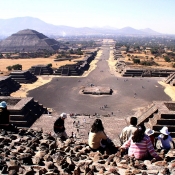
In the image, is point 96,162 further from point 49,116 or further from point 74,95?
point 74,95

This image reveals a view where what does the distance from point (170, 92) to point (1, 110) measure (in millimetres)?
26195

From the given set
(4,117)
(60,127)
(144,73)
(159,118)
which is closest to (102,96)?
(159,118)

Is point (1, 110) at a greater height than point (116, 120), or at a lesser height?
greater

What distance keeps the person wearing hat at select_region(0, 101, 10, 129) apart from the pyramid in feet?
309

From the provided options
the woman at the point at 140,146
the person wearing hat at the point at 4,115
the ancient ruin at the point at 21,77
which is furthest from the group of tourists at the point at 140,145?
the ancient ruin at the point at 21,77

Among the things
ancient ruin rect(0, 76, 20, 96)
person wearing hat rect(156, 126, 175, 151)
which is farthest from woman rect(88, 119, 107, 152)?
ancient ruin rect(0, 76, 20, 96)

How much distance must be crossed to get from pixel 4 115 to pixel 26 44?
4113 inches

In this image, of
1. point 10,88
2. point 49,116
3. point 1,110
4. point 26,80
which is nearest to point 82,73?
point 26,80

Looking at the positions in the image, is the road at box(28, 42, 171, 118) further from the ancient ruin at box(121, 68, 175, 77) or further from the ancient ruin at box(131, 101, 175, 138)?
the ancient ruin at box(131, 101, 175, 138)

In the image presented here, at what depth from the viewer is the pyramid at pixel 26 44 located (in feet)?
343

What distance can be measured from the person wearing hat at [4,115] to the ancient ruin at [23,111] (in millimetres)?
8844

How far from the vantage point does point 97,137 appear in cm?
734

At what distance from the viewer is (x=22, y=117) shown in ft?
60.1

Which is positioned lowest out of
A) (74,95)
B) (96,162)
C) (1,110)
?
(74,95)
